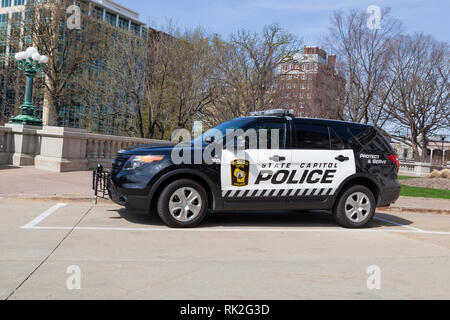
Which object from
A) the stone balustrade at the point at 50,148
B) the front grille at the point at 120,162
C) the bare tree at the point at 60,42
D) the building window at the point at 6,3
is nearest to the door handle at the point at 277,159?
the front grille at the point at 120,162

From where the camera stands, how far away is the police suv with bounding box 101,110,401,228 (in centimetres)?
692

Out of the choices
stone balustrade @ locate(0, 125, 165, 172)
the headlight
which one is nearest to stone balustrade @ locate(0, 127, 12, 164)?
stone balustrade @ locate(0, 125, 165, 172)

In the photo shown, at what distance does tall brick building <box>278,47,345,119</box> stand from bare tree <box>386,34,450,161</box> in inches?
288

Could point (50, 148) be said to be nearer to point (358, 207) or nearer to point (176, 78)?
point (358, 207)

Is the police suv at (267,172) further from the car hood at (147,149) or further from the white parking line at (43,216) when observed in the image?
the white parking line at (43,216)

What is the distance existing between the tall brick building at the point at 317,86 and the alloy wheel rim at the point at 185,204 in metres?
25.4

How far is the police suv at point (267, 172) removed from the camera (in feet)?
22.7

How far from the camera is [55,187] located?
1015 centimetres

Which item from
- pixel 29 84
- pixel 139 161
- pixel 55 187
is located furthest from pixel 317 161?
pixel 29 84

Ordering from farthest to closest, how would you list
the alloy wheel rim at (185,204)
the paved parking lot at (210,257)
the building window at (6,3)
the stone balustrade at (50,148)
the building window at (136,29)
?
the building window at (6,3)
the building window at (136,29)
the stone balustrade at (50,148)
the alloy wheel rim at (185,204)
the paved parking lot at (210,257)

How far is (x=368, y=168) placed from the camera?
789cm

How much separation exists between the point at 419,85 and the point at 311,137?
39828 mm
